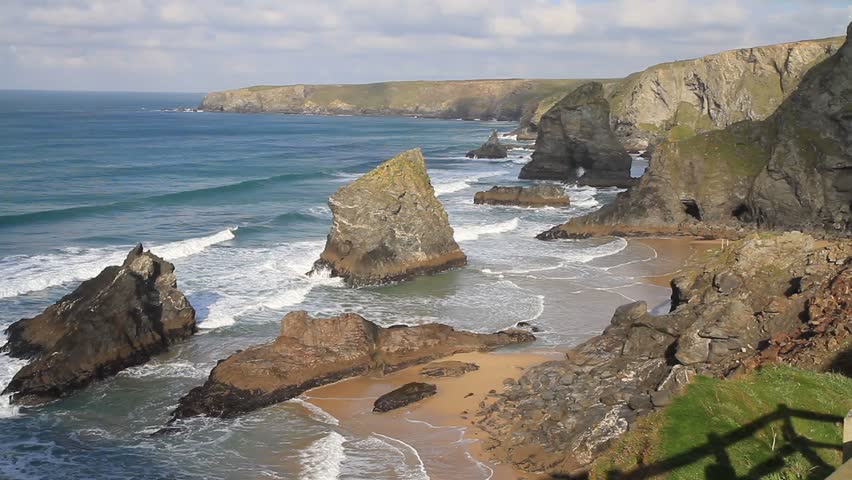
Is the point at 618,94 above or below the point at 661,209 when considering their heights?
above

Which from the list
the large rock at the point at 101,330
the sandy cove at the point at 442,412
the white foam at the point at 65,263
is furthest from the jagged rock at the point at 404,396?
the white foam at the point at 65,263

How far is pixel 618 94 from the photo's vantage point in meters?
109

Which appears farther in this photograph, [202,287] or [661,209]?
[661,209]

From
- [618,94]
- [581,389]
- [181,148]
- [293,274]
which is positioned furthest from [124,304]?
[618,94]

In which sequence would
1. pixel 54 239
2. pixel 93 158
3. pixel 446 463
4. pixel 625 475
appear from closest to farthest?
1. pixel 625 475
2. pixel 446 463
3. pixel 54 239
4. pixel 93 158

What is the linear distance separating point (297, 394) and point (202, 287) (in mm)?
13294

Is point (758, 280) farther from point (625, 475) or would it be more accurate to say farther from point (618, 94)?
point (618, 94)

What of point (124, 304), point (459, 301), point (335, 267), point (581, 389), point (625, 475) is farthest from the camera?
point (335, 267)

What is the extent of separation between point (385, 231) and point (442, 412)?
15.7 m

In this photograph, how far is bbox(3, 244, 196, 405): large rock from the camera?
2370 cm

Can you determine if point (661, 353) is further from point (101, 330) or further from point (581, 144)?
point (581, 144)

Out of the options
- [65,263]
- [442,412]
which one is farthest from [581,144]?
[442,412]

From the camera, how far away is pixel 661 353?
68.5 ft

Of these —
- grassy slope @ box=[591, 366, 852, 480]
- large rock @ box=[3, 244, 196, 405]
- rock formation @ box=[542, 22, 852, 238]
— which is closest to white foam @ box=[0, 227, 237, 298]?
large rock @ box=[3, 244, 196, 405]
